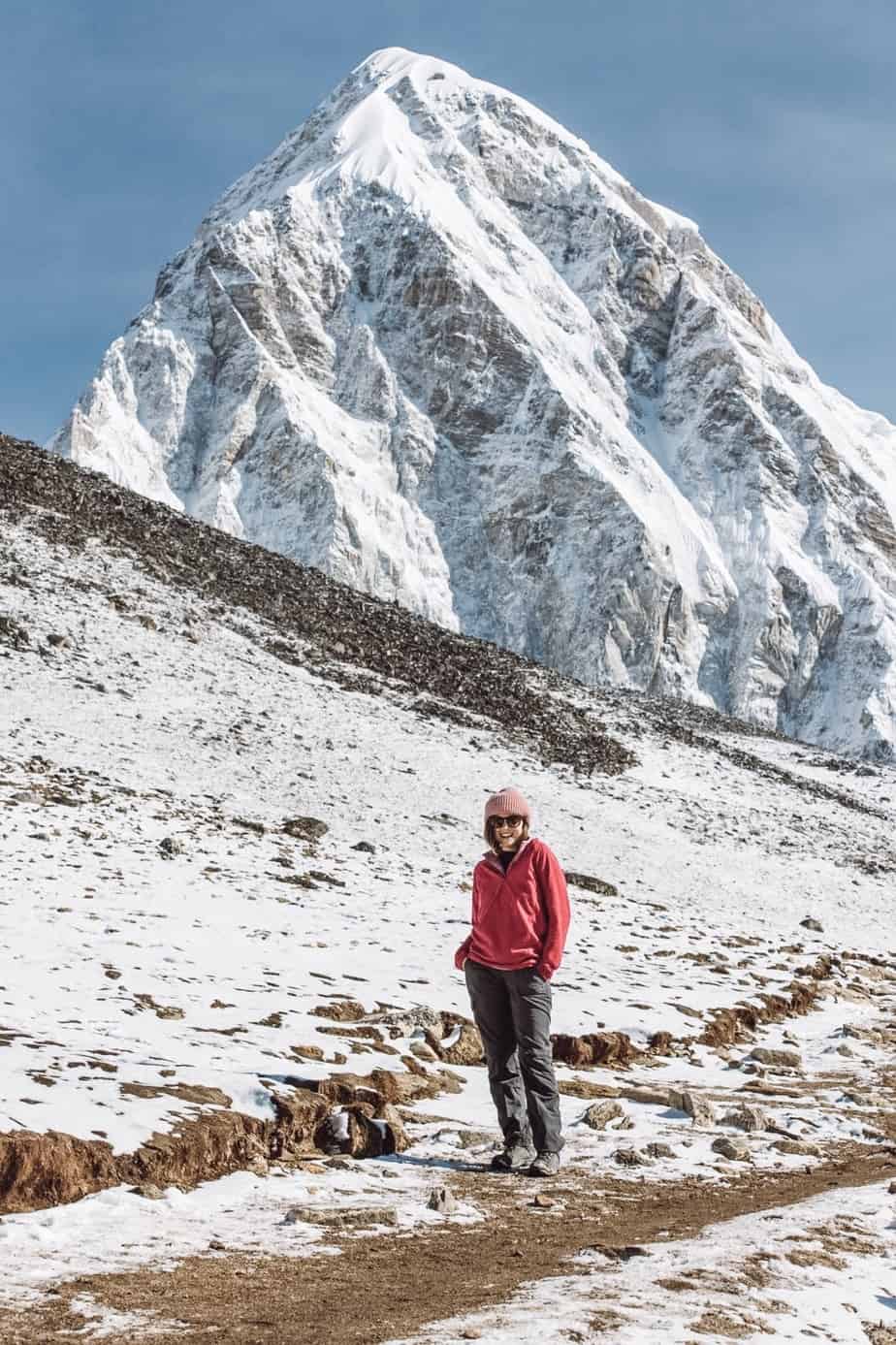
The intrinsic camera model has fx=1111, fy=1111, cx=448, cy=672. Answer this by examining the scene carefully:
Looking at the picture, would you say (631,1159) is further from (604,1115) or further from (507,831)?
(507,831)

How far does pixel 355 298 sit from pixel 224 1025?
512 feet

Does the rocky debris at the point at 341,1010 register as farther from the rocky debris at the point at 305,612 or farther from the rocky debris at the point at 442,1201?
the rocky debris at the point at 305,612

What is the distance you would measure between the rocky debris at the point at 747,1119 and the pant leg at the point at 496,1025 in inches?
82.0

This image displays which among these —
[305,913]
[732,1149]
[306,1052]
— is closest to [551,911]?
[732,1149]

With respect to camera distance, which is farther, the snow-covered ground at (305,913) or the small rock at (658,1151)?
the small rock at (658,1151)

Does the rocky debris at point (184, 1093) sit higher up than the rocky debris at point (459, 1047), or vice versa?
the rocky debris at point (184, 1093)

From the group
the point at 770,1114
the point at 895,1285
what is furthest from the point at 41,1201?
the point at 770,1114

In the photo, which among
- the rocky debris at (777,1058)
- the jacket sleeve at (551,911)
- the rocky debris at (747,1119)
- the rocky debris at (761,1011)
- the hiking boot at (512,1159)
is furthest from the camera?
the rocky debris at (761,1011)

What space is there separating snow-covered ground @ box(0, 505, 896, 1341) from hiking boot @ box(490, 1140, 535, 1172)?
11.8 inches

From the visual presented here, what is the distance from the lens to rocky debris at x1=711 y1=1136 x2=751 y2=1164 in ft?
23.7

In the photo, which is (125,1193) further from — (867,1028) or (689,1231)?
(867,1028)

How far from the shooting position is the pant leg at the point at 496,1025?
23.2ft

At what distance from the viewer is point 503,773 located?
28672mm

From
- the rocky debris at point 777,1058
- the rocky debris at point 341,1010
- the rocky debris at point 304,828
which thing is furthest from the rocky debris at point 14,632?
the rocky debris at point 777,1058
